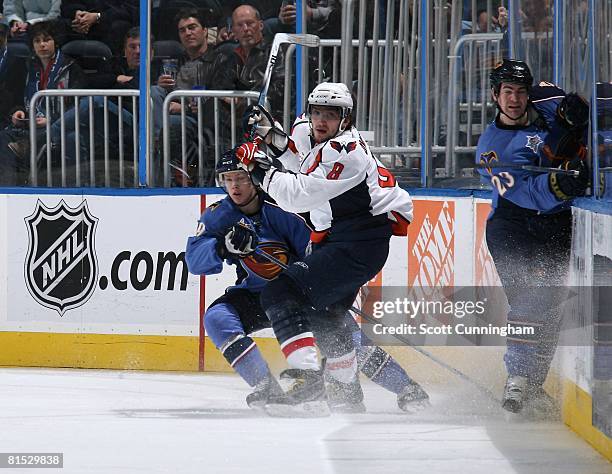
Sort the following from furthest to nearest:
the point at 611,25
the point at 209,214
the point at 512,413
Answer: the point at 209,214, the point at 512,413, the point at 611,25

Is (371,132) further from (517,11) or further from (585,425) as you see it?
(585,425)

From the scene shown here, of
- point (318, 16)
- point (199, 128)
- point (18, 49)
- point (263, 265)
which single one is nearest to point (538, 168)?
point (263, 265)

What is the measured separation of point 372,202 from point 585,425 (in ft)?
4.01

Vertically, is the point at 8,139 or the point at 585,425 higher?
the point at 8,139

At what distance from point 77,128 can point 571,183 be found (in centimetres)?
281

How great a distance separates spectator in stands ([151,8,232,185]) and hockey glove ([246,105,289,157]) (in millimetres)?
1127

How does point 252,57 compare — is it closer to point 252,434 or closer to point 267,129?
point 267,129

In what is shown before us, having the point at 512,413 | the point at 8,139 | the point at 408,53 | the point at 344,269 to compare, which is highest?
the point at 408,53

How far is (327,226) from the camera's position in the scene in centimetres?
525

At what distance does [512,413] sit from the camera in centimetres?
501

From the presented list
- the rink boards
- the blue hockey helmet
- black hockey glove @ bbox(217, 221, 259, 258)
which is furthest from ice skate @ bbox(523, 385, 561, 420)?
the rink boards

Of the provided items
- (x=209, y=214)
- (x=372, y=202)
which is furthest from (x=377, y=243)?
(x=209, y=214)

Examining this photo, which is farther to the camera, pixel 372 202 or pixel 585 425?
pixel 372 202

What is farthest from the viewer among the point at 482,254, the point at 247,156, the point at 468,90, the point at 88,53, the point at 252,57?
the point at 88,53
